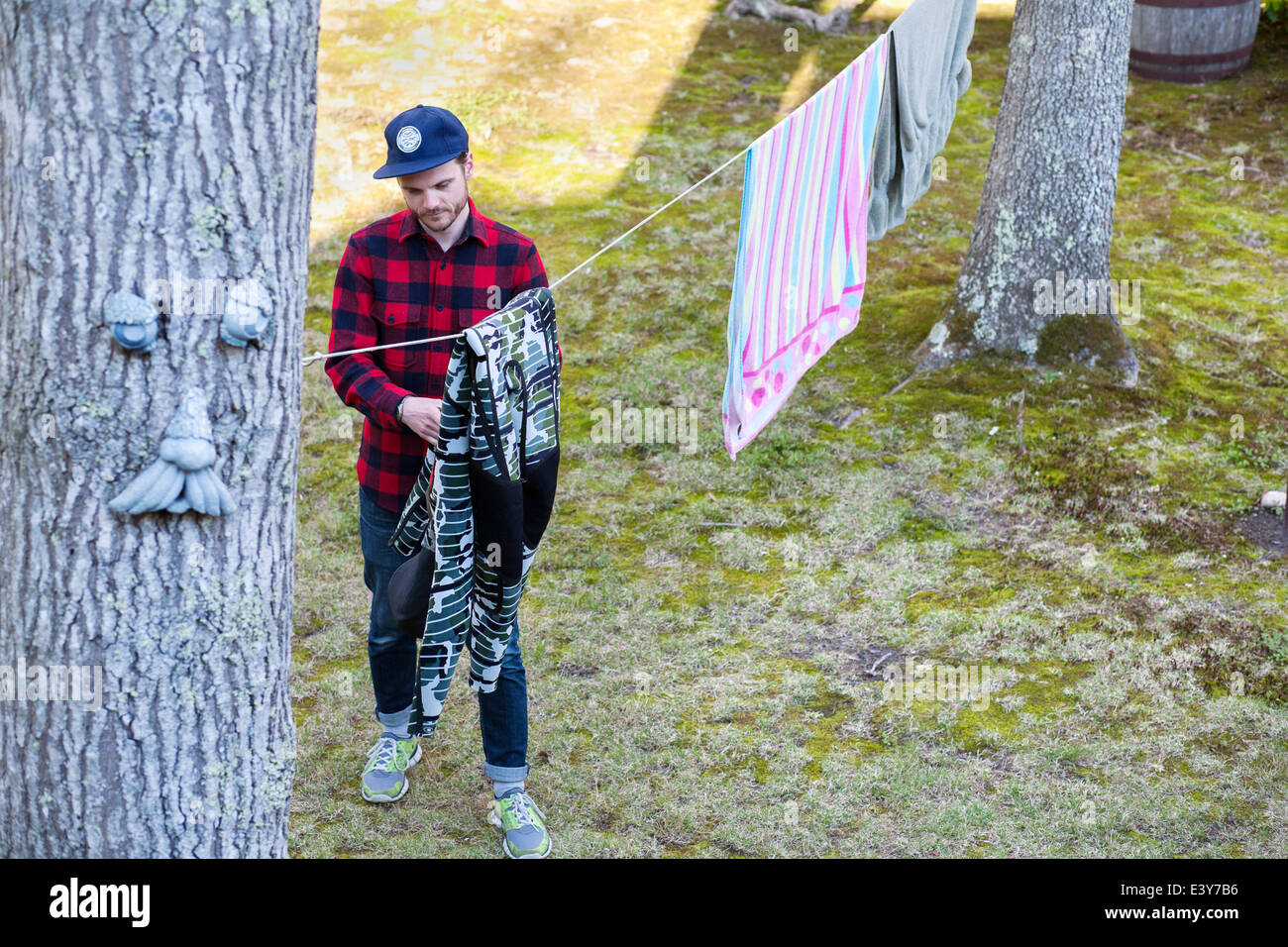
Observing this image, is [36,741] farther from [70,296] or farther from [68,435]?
[70,296]

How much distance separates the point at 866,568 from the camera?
4.95 meters

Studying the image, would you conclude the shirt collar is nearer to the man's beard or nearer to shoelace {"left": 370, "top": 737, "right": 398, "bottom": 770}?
the man's beard

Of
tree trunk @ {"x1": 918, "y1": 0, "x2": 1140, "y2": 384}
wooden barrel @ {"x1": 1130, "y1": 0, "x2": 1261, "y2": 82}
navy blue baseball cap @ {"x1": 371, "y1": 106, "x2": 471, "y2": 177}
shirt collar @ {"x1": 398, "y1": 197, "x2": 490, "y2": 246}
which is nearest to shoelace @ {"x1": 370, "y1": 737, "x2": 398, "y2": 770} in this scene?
shirt collar @ {"x1": 398, "y1": 197, "x2": 490, "y2": 246}

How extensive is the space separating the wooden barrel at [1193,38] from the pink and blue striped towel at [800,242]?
655 centimetres

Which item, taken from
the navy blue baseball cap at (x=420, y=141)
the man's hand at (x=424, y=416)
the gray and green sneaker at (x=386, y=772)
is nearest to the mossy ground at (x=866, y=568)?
the gray and green sneaker at (x=386, y=772)

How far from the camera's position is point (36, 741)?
2270mm

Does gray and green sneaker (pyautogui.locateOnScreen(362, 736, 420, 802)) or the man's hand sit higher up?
the man's hand

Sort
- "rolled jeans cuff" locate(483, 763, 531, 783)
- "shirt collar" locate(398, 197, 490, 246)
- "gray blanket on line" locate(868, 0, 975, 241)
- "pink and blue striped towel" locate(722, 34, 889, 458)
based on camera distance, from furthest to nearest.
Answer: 1. "gray blanket on line" locate(868, 0, 975, 241)
2. "pink and blue striped towel" locate(722, 34, 889, 458)
3. "rolled jeans cuff" locate(483, 763, 531, 783)
4. "shirt collar" locate(398, 197, 490, 246)

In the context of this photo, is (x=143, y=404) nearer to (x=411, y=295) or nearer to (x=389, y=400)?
(x=389, y=400)

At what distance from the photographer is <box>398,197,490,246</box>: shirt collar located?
3.20 m

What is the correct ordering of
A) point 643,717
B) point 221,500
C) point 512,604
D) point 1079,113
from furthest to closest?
point 1079,113, point 643,717, point 512,604, point 221,500

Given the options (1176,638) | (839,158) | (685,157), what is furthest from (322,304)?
(1176,638)

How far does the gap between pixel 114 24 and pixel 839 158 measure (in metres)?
2.65

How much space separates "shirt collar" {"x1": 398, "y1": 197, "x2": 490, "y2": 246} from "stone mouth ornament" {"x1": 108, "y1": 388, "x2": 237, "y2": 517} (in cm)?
116
